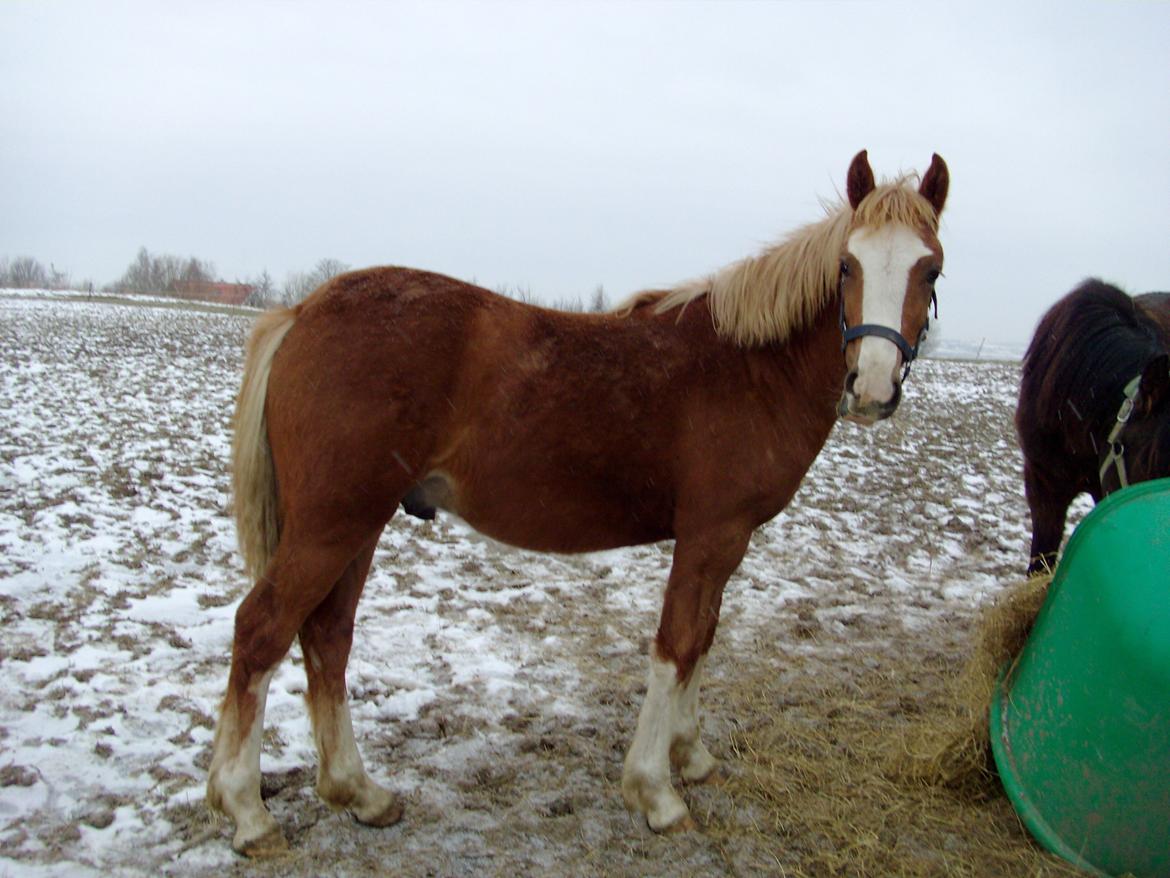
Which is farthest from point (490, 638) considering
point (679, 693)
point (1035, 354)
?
point (1035, 354)

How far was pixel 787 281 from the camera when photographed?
117 inches

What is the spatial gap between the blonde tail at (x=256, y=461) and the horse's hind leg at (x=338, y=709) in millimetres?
299

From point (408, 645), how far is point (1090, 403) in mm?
3777

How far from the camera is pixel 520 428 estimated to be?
277cm

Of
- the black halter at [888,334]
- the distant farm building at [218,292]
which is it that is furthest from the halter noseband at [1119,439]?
the distant farm building at [218,292]

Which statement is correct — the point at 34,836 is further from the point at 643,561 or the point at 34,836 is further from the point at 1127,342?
the point at 1127,342

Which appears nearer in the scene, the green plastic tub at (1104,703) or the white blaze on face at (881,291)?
the green plastic tub at (1104,703)

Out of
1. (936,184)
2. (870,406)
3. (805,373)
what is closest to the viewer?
(870,406)

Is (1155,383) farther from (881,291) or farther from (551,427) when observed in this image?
(551,427)

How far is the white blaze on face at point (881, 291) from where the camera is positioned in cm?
246

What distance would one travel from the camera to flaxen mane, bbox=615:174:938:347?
9.11 ft

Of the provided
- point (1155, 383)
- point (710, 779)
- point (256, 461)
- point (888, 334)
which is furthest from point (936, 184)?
point (256, 461)

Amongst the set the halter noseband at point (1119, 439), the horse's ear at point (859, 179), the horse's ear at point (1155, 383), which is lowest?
the halter noseband at point (1119, 439)

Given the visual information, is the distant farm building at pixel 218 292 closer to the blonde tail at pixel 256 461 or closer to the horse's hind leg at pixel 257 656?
the blonde tail at pixel 256 461
